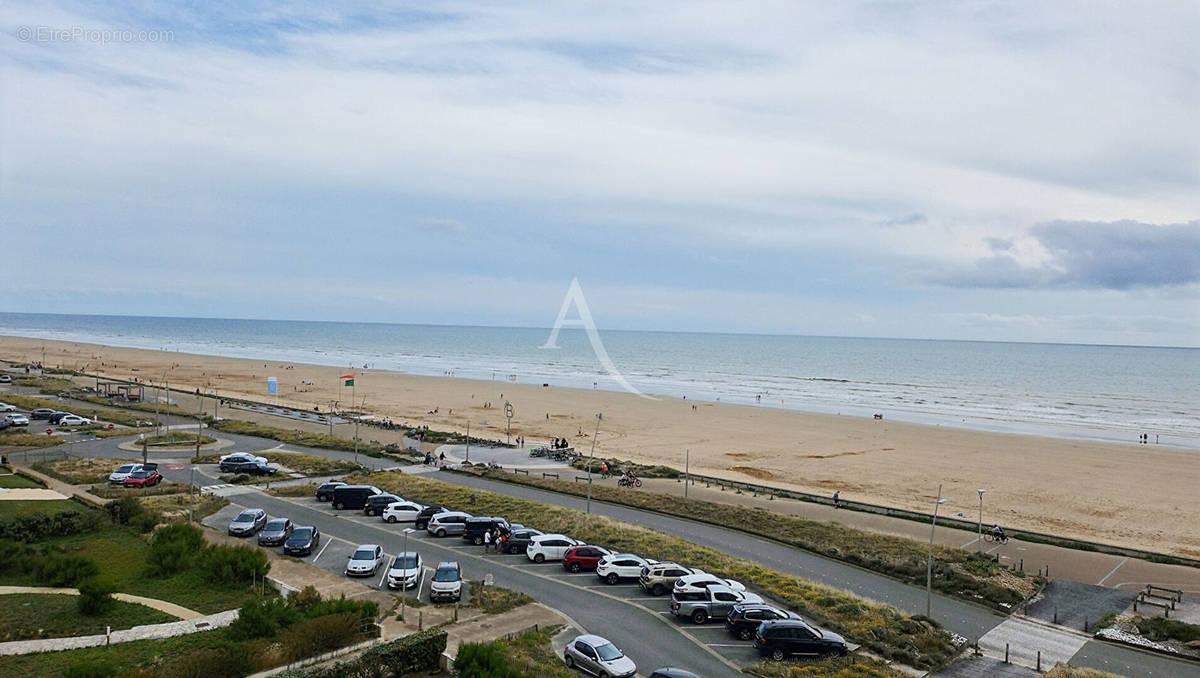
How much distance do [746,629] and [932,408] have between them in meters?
93.8

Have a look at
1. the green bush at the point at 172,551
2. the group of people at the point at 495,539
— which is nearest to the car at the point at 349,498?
the group of people at the point at 495,539

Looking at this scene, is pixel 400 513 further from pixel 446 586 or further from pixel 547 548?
pixel 446 586

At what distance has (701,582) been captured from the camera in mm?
26359

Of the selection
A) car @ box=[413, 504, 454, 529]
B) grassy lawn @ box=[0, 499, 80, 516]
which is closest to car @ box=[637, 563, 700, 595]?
car @ box=[413, 504, 454, 529]

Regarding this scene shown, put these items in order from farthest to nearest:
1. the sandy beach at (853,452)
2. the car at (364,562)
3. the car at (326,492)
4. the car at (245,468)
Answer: the sandy beach at (853,452) < the car at (245,468) < the car at (326,492) < the car at (364,562)

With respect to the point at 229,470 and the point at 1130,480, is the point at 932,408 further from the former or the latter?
the point at 229,470

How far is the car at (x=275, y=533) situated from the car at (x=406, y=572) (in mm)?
6570

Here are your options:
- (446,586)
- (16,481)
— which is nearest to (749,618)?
(446,586)

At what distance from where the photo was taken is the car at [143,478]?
40.2 meters

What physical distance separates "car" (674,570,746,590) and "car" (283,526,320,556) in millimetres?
15012

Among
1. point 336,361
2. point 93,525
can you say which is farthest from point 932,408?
point 336,361

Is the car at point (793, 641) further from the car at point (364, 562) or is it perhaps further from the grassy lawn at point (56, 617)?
the grassy lawn at point (56, 617)

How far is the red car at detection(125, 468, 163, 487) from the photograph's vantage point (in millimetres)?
40219

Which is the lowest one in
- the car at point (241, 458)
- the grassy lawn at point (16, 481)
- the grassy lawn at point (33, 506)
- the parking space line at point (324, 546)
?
the parking space line at point (324, 546)
